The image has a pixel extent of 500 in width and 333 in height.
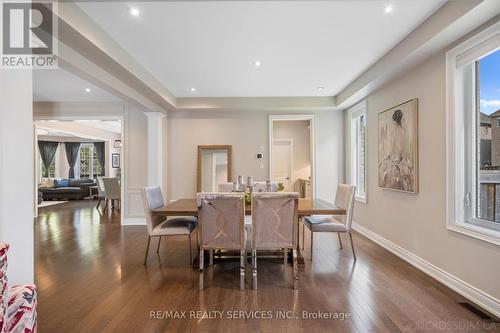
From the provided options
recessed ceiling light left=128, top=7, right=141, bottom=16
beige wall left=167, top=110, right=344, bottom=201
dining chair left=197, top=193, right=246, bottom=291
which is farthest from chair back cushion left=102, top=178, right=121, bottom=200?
recessed ceiling light left=128, top=7, right=141, bottom=16

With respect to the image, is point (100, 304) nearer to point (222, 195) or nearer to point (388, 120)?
point (222, 195)

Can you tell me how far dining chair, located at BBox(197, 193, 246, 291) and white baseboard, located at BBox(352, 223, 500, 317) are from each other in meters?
2.02

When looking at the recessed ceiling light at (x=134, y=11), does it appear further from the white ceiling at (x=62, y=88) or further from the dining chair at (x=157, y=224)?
the white ceiling at (x=62, y=88)

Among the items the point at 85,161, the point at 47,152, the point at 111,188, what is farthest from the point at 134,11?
the point at 85,161

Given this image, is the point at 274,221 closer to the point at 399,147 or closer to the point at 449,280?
the point at 449,280

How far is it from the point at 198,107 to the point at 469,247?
180 inches

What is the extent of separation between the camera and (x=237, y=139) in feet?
18.1

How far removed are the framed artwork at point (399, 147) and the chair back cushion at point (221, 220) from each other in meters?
2.13

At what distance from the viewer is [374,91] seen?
4.05 m

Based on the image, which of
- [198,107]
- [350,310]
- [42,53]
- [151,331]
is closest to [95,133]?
[198,107]

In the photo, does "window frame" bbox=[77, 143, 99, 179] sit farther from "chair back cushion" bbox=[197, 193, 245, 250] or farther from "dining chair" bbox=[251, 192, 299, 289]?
"dining chair" bbox=[251, 192, 299, 289]

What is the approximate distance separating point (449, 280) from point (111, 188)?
7054 mm

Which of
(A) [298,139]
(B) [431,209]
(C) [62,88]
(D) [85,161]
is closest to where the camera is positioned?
(B) [431,209]

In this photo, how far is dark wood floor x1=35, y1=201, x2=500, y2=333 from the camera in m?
1.95
